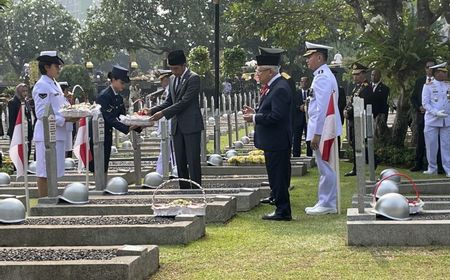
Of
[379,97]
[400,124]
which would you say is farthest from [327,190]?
[400,124]

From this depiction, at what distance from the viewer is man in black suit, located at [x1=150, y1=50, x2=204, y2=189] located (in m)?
13.2

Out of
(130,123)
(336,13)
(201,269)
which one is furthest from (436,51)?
(201,269)

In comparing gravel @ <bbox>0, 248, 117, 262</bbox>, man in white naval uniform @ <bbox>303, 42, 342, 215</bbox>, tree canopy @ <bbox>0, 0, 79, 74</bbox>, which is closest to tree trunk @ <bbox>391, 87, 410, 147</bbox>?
man in white naval uniform @ <bbox>303, 42, 342, 215</bbox>

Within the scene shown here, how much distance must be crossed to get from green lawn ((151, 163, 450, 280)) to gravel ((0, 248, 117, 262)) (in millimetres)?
518

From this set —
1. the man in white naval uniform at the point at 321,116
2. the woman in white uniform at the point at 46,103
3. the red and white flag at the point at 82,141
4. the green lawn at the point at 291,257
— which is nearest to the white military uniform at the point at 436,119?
the man in white naval uniform at the point at 321,116

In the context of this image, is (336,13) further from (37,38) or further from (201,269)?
(37,38)

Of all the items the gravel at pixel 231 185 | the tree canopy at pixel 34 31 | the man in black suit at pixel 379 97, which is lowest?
the gravel at pixel 231 185

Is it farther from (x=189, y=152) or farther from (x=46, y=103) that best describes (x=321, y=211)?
(x=46, y=103)

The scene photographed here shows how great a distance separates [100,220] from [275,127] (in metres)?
2.59

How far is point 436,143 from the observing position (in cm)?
1772

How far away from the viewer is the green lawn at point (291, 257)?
333 inches

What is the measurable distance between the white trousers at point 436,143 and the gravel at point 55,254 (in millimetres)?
10090

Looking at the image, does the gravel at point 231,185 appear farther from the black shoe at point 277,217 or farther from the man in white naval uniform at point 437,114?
the man in white naval uniform at point 437,114

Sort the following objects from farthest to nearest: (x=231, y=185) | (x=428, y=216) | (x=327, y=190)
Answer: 1. (x=231, y=185)
2. (x=327, y=190)
3. (x=428, y=216)
